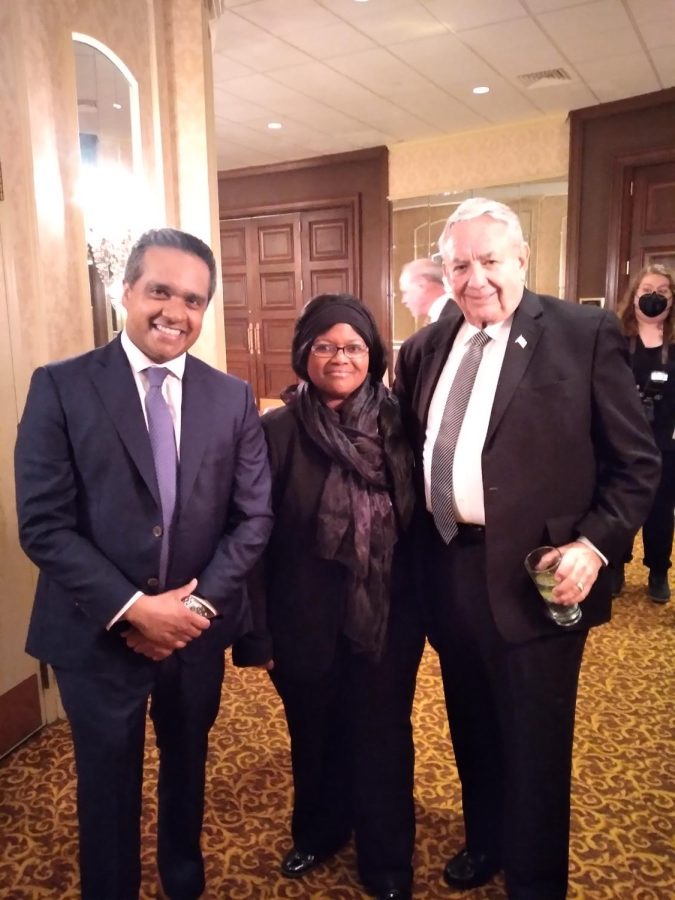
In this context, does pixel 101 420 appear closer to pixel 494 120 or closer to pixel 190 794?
pixel 190 794

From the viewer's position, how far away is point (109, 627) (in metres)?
1.40

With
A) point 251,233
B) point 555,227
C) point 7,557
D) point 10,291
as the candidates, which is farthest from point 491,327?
point 251,233

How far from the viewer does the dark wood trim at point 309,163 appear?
6902 millimetres

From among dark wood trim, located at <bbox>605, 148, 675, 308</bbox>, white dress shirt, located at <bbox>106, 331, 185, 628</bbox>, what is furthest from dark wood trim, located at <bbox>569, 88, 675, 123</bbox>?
white dress shirt, located at <bbox>106, 331, 185, 628</bbox>

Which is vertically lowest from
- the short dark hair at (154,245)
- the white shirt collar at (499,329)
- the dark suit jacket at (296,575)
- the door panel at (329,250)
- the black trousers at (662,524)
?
the black trousers at (662,524)

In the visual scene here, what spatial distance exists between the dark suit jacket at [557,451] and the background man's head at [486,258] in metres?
0.06

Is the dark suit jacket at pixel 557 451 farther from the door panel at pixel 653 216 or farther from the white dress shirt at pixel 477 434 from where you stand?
Answer: the door panel at pixel 653 216

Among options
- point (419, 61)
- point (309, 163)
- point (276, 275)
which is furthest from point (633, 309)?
point (276, 275)

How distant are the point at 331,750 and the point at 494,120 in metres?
5.82

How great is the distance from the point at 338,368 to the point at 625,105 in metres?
5.27

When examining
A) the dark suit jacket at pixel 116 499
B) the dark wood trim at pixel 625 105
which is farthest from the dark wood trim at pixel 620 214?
the dark suit jacket at pixel 116 499

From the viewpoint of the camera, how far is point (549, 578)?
4.78 feet

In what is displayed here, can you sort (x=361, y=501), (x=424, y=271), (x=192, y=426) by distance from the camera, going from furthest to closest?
(x=424, y=271), (x=361, y=501), (x=192, y=426)

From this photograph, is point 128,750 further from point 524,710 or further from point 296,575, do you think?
point 524,710
